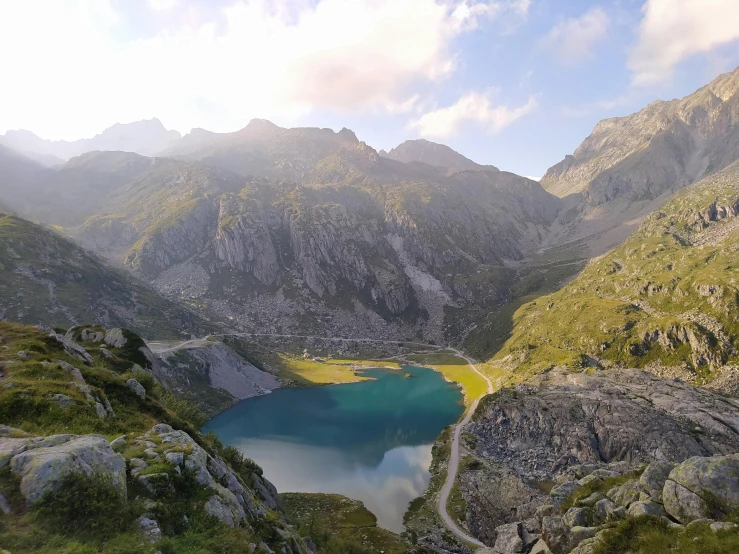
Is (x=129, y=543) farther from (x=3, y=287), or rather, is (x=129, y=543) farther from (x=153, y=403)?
(x=3, y=287)

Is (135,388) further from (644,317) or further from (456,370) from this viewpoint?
(644,317)

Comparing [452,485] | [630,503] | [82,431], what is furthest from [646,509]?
[452,485]


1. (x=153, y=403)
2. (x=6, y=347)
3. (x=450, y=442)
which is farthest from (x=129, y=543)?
(x=450, y=442)

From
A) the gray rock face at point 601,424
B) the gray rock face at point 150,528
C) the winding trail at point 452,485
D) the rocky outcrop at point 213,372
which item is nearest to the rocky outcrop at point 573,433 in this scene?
the gray rock face at point 601,424

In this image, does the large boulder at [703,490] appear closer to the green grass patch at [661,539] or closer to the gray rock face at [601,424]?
the green grass patch at [661,539]

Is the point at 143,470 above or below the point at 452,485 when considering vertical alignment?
above
